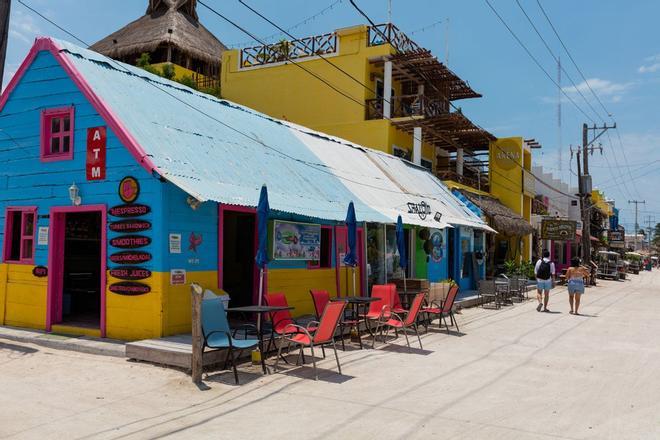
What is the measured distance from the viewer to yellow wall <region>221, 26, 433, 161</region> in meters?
24.0

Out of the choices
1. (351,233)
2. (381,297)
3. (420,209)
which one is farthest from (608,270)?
(351,233)

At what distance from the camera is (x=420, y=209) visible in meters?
16.0

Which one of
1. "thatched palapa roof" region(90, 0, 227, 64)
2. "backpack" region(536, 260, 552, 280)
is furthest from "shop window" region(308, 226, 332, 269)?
"thatched palapa roof" region(90, 0, 227, 64)

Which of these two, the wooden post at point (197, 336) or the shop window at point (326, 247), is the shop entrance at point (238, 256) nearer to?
the shop window at point (326, 247)

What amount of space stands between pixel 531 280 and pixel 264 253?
22807mm

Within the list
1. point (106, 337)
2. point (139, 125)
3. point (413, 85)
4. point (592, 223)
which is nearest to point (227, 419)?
point (106, 337)

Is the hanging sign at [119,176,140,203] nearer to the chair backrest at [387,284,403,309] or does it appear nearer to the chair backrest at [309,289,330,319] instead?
the chair backrest at [309,289,330,319]

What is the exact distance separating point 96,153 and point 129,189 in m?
0.98

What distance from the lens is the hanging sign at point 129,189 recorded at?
29.7 feet

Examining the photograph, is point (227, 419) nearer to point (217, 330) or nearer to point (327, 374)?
point (217, 330)

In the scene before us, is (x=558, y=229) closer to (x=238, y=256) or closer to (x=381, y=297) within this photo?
(x=381, y=297)

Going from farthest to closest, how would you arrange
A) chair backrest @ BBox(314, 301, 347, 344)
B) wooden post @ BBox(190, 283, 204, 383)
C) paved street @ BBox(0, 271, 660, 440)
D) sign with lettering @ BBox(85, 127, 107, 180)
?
1. sign with lettering @ BBox(85, 127, 107, 180)
2. chair backrest @ BBox(314, 301, 347, 344)
3. wooden post @ BBox(190, 283, 204, 383)
4. paved street @ BBox(0, 271, 660, 440)

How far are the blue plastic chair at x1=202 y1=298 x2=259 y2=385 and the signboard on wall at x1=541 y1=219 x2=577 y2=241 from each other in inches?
1004

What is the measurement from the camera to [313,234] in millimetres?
12367
